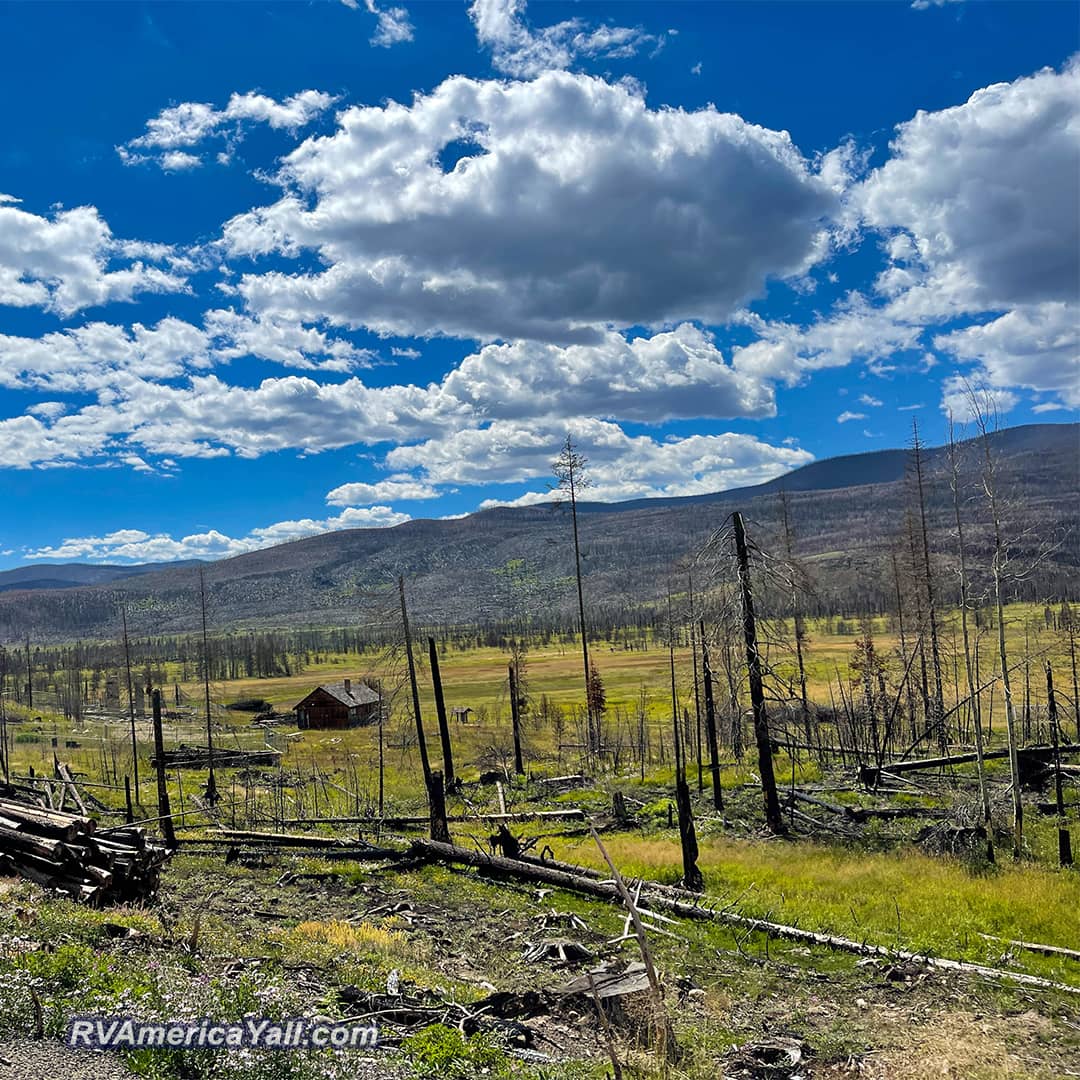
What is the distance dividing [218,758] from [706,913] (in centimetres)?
4962

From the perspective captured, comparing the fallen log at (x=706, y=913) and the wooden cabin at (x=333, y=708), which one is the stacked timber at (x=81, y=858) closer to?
the fallen log at (x=706, y=913)

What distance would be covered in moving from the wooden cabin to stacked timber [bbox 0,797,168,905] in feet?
228

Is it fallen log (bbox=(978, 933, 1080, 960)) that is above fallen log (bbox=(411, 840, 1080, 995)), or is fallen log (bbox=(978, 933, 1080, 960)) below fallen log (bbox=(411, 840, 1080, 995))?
below

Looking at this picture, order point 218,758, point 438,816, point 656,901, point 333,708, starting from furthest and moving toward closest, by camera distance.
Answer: point 333,708, point 218,758, point 438,816, point 656,901

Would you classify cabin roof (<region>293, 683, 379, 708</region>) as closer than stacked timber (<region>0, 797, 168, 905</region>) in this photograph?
No

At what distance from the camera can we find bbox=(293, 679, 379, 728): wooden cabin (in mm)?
86062

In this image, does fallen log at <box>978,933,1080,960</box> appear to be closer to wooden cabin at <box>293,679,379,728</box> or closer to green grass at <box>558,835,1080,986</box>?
green grass at <box>558,835,1080,986</box>

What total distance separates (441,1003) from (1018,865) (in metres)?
17.2

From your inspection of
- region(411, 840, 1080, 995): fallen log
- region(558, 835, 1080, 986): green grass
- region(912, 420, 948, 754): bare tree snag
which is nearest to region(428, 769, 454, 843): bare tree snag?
region(411, 840, 1080, 995): fallen log

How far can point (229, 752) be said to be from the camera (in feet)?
191

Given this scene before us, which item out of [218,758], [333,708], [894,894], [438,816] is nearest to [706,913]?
[894,894]

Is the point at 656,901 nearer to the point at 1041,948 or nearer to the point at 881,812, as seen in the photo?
the point at 1041,948

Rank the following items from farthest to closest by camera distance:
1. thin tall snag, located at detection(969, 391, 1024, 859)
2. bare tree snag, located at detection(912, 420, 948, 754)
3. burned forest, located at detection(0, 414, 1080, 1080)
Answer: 1. bare tree snag, located at detection(912, 420, 948, 754)
2. thin tall snag, located at detection(969, 391, 1024, 859)
3. burned forest, located at detection(0, 414, 1080, 1080)

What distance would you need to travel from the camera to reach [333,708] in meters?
86.4
